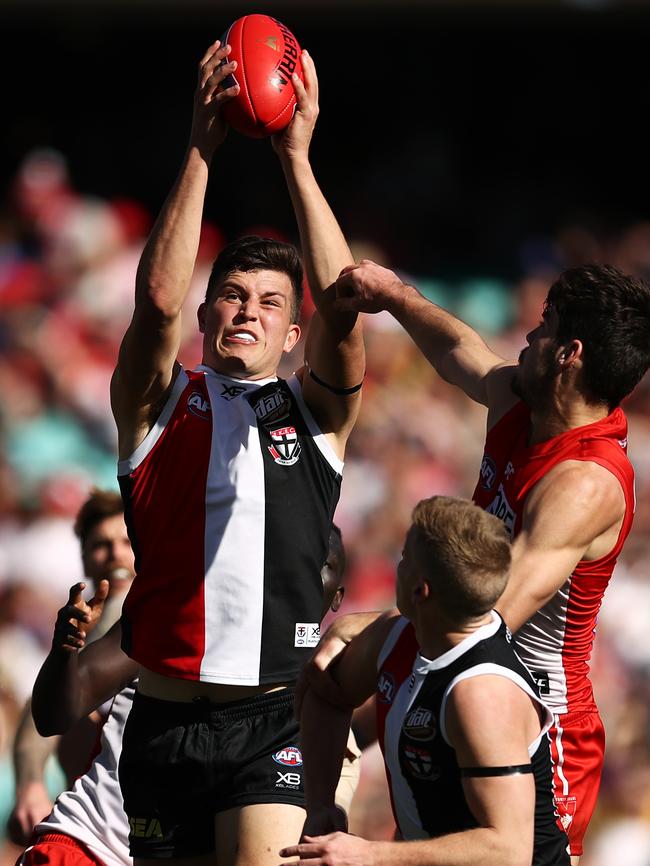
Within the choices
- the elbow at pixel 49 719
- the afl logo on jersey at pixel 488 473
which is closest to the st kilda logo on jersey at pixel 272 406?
the afl logo on jersey at pixel 488 473

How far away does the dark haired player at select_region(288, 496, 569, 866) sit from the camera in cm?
238

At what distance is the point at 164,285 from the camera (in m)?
3.21

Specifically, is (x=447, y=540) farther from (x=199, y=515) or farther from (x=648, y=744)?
(x=648, y=744)

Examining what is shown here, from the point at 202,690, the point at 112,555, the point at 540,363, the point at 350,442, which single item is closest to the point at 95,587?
the point at 112,555

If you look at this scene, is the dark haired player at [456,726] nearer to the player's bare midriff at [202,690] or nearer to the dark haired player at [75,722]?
the player's bare midriff at [202,690]

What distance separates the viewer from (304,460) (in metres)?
3.48

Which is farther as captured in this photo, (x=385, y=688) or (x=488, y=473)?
(x=488, y=473)

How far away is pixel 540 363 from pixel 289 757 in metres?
1.31

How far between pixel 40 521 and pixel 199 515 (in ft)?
14.9

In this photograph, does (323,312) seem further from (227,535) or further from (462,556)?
(462,556)

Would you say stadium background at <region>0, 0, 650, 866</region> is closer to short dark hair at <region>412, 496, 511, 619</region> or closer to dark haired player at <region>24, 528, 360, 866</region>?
dark haired player at <region>24, 528, 360, 866</region>

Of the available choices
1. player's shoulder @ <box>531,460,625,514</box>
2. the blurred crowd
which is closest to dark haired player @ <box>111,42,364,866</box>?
player's shoulder @ <box>531,460,625,514</box>

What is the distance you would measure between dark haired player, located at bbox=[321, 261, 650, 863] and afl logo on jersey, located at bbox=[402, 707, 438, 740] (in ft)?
2.39

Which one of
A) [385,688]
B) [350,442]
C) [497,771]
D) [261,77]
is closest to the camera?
[497,771]
